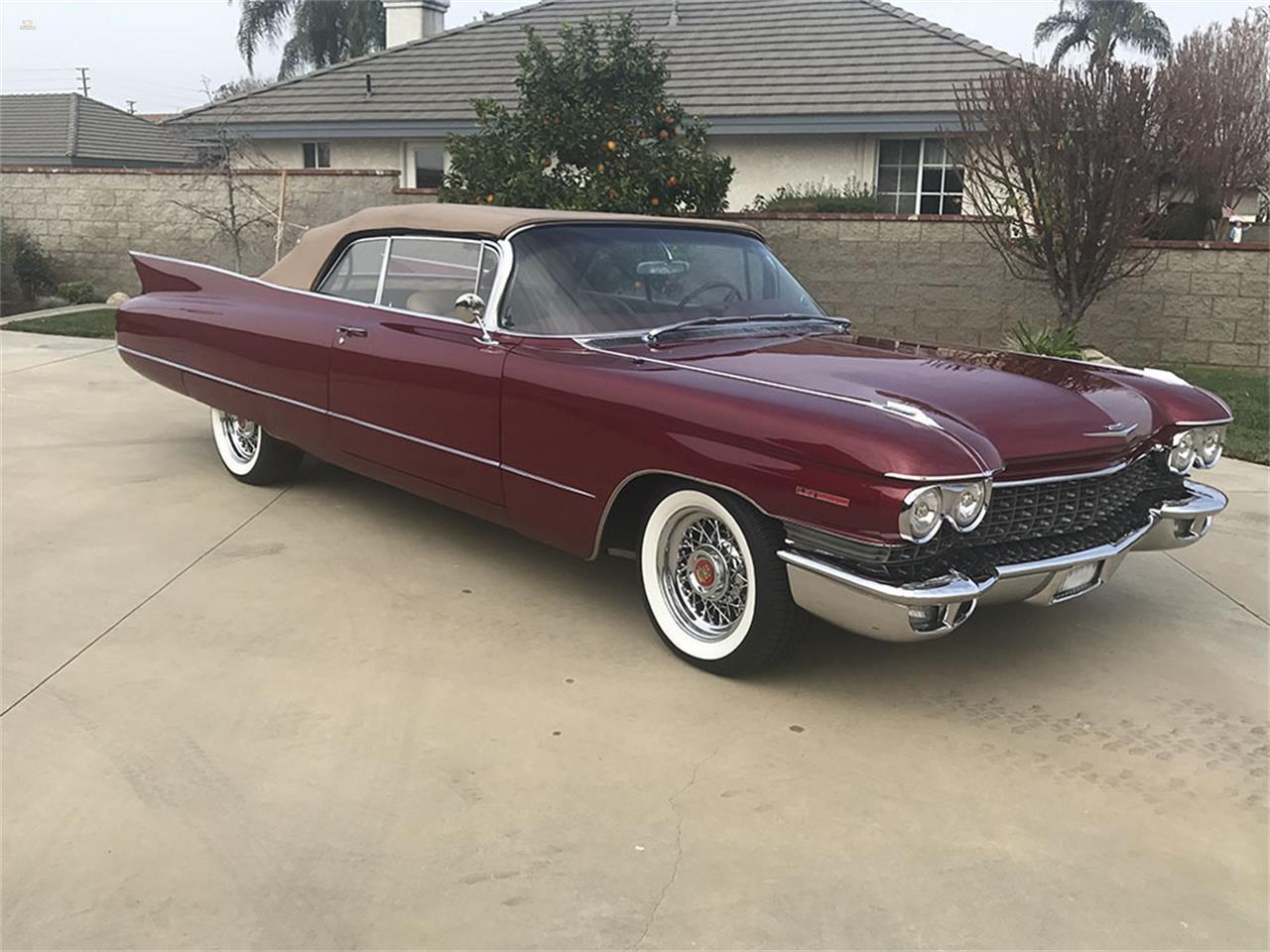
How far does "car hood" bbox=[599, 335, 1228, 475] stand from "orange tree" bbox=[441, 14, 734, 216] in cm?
540

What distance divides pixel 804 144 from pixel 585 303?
1180cm

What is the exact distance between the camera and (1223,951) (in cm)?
251

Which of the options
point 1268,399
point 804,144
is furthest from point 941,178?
point 1268,399

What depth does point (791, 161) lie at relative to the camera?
15.3m

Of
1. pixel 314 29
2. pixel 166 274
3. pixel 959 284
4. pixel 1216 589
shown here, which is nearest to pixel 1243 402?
pixel 959 284

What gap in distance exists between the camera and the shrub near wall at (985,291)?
10.5m

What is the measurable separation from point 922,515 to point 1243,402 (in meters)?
7.42

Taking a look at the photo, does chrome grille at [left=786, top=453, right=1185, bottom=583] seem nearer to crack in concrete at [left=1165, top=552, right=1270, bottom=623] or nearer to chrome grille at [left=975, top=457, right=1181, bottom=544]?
chrome grille at [left=975, top=457, right=1181, bottom=544]

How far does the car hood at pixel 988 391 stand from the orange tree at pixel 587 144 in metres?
5.40

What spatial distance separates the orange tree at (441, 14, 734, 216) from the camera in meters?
9.59

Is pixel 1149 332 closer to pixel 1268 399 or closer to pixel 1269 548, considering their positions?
pixel 1268 399

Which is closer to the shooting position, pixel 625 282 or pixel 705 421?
pixel 705 421

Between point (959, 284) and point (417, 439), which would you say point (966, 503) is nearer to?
point (417, 439)

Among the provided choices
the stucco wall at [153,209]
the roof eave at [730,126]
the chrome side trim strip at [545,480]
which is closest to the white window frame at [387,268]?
the chrome side trim strip at [545,480]
